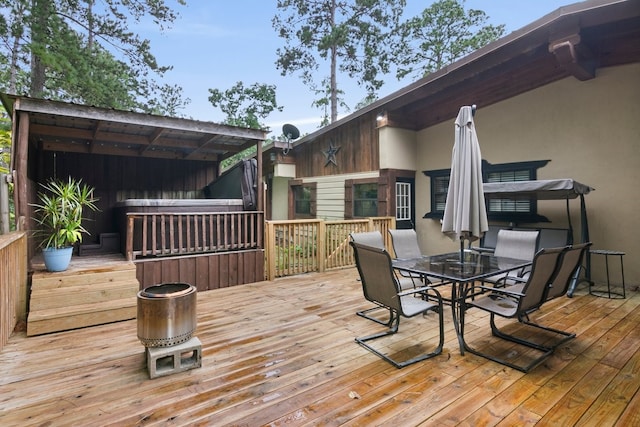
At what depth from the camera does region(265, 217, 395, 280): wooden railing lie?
5.76 metres

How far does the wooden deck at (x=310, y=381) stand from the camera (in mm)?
2088

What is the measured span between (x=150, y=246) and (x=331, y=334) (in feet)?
10.4

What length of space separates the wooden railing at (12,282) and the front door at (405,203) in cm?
658

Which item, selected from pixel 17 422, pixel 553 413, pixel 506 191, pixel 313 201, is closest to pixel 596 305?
pixel 506 191

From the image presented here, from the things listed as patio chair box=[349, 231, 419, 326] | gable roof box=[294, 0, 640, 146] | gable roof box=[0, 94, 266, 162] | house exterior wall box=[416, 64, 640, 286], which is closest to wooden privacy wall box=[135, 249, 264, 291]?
gable roof box=[0, 94, 266, 162]

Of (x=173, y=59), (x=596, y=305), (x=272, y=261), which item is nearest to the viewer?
(x=596, y=305)

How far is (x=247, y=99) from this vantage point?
19250 millimetres

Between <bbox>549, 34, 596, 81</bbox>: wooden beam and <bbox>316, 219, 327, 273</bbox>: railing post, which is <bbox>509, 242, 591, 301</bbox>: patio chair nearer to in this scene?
<bbox>549, 34, 596, 81</bbox>: wooden beam

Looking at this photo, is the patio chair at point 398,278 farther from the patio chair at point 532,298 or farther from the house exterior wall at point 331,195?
the house exterior wall at point 331,195

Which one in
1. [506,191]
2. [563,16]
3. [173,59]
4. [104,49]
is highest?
[173,59]

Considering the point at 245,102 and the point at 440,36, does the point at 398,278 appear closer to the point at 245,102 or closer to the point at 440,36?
the point at 440,36

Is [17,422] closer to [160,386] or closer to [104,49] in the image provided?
[160,386]

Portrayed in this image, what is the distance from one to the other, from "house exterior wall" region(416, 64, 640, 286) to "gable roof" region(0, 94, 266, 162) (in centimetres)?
482

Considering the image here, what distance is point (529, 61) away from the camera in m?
5.69
